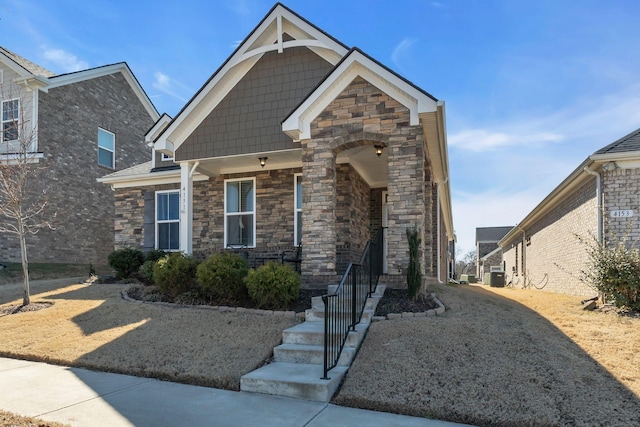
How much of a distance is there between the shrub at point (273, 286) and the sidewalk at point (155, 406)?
8.52ft

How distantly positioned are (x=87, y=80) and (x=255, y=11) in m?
9.88

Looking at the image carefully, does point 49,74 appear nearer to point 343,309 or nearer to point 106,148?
point 106,148

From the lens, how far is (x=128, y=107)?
776 inches

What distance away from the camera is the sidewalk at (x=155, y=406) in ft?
13.3

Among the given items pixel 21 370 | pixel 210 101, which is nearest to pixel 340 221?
pixel 210 101

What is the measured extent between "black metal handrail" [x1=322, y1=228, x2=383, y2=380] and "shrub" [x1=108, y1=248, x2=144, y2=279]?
7128 mm

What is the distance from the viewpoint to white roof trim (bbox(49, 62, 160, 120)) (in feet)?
53.1

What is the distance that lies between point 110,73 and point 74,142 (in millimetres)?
3868

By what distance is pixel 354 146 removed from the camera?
29.9ft

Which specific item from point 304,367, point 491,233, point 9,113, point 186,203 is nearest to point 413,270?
point 304,367

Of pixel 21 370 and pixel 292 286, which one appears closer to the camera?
pixel 21 370

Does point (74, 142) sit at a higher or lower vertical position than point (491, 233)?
higher

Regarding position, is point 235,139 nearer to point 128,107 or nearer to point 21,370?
point 21,370

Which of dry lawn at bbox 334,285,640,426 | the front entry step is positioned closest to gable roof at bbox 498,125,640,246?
dry lawn at bbox 334,285,640,426
